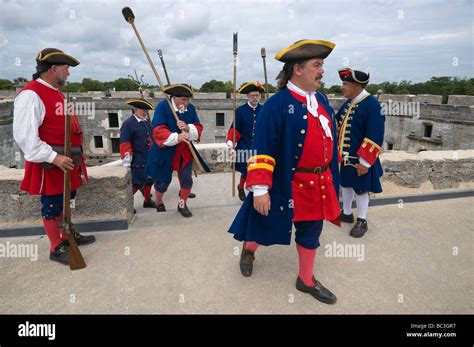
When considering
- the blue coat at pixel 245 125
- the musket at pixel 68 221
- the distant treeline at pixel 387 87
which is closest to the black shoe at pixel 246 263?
the musket at pixel 68 221

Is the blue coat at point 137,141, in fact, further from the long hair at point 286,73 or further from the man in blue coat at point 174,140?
the long hair at point 286,73

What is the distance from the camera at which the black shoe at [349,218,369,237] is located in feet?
12.2

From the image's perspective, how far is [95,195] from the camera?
371cm

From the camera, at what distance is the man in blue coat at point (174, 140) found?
3.97 m

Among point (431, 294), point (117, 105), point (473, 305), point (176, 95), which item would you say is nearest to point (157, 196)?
point (176, 95)

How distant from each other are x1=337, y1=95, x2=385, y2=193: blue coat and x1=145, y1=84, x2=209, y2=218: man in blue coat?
6.86 ft

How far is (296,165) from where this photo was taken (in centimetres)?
246

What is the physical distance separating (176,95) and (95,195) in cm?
170

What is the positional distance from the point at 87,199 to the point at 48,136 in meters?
1.10

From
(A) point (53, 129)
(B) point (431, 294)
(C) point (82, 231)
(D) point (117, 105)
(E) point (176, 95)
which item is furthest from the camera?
(D) point (117, 105)

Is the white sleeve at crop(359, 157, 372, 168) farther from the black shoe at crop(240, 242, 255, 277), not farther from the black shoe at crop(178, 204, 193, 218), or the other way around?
the black shoe at crop(178, 204, 193, 218)

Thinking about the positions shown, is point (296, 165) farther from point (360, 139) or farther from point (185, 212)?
point (185, 212)

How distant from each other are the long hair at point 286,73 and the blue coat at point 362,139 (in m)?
1.48
